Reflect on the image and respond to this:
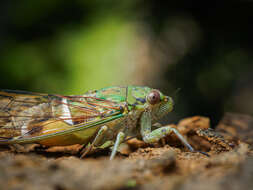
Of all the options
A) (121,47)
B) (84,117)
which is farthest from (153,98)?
(121,47)

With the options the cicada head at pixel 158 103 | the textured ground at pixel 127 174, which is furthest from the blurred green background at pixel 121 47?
the textured ground at pixel 127 174

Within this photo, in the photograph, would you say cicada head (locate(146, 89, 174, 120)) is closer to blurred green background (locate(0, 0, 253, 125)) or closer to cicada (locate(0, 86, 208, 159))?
cicada (locate(0, 86, 208, 159))

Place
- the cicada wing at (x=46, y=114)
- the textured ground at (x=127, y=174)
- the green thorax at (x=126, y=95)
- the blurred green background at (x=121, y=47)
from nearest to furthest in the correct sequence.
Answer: the textured ground at (x=127, y=174) < the cicada wing at (x=46, y=114) < the green thorax at (x=126, y=95) < the blurred green background at (x=121, y=47)

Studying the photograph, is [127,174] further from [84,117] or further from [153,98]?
[153,98]

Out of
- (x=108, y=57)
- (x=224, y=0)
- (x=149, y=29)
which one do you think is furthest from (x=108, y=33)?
(x=224, y=0)

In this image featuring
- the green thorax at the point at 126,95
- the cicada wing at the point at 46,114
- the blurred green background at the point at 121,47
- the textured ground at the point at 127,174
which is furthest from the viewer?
the blurred green background at the point at 121,47

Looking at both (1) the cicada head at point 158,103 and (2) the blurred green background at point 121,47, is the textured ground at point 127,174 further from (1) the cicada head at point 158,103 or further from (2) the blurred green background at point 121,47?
(2) the blurred green background at point 121,47

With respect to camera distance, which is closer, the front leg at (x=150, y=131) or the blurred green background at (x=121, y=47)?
the front leg at (x=150, y=131)
